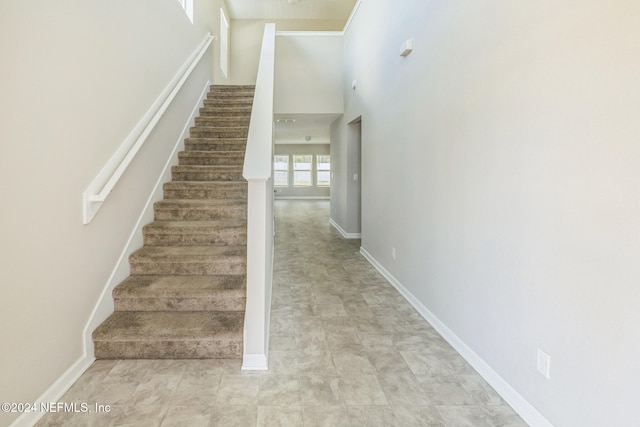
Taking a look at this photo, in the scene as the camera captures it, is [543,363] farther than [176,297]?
No

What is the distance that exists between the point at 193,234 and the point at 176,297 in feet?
2.34

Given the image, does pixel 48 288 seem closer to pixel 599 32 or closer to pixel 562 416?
pixel 562 416

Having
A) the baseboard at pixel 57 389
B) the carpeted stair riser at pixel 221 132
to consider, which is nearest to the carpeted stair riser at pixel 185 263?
the baseboard at pixel 57 389

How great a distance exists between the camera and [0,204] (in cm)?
145

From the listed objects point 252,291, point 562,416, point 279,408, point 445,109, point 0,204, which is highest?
point 445,109

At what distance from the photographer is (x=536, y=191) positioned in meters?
1.62

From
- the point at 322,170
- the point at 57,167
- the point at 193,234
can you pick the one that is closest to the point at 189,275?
the point at 193,234

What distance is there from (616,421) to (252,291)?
68.6 inches

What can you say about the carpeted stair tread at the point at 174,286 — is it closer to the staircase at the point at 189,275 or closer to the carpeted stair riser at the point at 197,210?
the staircase at the point at 189,275

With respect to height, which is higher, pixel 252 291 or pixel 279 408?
pixel 252 291

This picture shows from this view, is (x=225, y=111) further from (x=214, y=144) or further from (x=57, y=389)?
(x=57, y=389)

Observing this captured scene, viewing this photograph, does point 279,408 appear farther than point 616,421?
Yes

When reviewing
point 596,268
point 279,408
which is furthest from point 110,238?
point 596,268

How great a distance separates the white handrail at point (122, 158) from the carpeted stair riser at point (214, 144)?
2.44 feet
